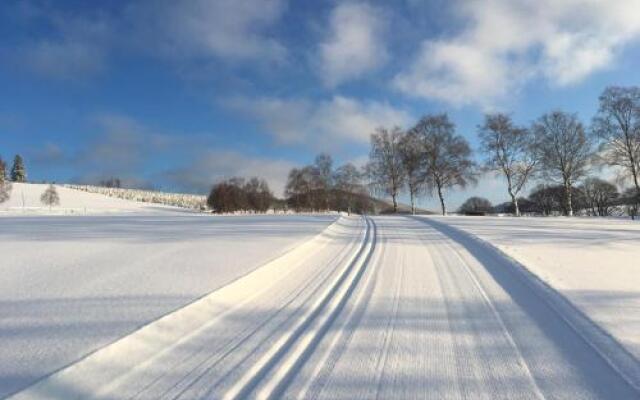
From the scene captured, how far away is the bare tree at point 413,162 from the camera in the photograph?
4581 cm

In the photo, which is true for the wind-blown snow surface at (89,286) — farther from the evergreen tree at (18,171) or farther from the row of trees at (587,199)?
the evergreen tree at (18,171)

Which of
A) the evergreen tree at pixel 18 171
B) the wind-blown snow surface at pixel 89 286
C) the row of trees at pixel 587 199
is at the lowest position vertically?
the wind-blown snow surface at pixel 89 286

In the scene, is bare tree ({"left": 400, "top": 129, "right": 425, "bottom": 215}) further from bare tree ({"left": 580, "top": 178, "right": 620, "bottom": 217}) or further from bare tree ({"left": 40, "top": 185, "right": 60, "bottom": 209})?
bare tree ({"left": 40, "top": 185, "right": 60, "bottom": 209})

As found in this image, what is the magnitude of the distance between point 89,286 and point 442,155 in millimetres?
41252

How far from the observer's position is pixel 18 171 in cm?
12331

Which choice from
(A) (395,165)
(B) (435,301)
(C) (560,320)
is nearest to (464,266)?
(B) (435,301)

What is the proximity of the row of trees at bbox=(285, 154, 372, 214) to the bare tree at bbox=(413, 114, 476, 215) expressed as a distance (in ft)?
75.2

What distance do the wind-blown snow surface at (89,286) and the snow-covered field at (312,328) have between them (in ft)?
0.11

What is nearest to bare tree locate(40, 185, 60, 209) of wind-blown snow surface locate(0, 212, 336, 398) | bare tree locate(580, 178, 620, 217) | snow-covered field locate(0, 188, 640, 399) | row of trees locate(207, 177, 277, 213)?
row of trees locate(207, 177, 277, 213)

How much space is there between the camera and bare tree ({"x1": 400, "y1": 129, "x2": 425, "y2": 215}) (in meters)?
45.8

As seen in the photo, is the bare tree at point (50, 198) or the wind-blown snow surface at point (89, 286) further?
the bare tree at point (50, 198)

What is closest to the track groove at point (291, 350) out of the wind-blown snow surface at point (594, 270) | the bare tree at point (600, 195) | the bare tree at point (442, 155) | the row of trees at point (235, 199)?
the wind-blown snow surface at point (594, 270)

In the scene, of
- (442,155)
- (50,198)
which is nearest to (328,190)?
(442,155)

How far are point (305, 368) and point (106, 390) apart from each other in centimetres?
174
